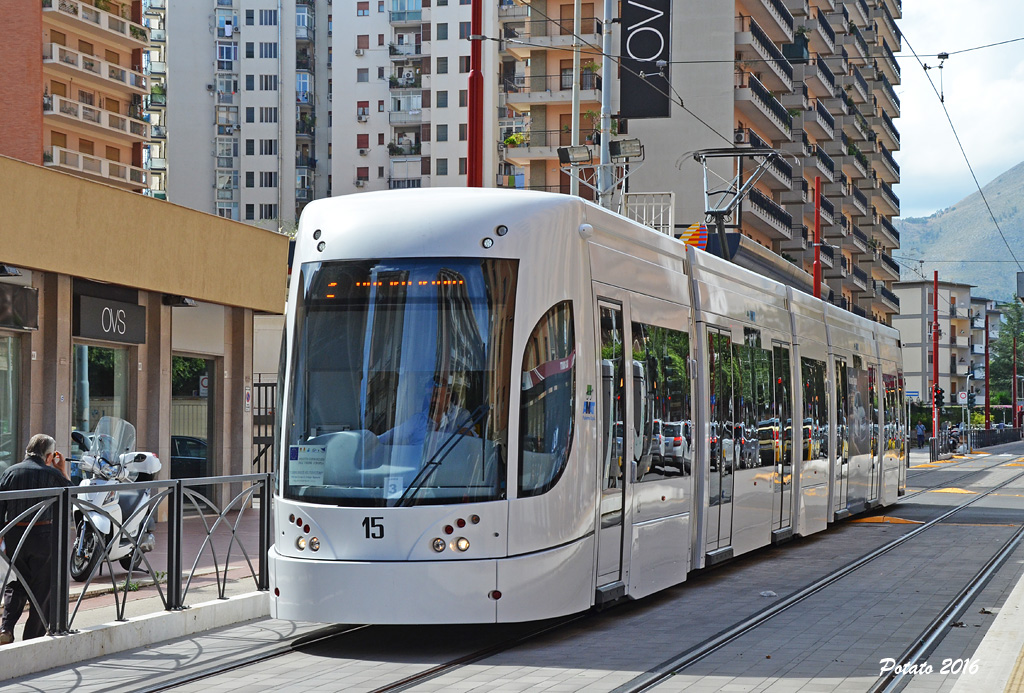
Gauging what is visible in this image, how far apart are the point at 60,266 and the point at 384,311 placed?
9704 mm

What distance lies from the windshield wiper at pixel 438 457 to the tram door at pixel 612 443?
1.43 metres

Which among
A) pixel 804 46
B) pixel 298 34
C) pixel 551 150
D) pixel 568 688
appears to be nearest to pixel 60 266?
pixel 568 688

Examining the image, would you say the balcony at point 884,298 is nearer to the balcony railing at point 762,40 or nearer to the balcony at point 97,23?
the balcony railing at point 762,40

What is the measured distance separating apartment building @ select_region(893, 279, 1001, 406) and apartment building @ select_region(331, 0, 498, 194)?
54597mm

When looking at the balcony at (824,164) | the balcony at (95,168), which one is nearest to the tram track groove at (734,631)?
the balcony at (95,168)

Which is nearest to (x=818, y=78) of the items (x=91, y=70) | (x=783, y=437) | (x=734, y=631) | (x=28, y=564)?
(x=91, y=70)

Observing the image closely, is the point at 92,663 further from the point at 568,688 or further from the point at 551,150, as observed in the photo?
the point at 551,150

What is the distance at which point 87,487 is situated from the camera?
990cm

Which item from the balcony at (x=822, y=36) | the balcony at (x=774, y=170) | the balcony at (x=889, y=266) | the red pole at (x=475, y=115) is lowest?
the red pole at (x=475, y=115)

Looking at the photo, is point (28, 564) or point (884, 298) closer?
point (28, 564)

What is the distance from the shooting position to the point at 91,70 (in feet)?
211

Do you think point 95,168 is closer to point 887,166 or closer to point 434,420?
point 434,420

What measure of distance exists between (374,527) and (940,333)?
147 meters

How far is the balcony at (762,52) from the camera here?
201 feet
